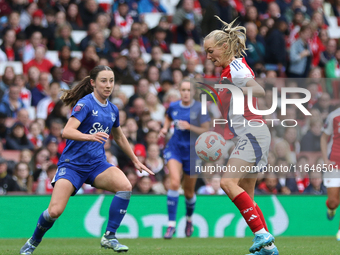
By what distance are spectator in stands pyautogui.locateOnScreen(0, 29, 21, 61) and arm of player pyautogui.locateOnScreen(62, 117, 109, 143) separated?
791 centimetres

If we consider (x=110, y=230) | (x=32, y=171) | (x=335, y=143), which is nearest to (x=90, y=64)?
(x=32, y=171)

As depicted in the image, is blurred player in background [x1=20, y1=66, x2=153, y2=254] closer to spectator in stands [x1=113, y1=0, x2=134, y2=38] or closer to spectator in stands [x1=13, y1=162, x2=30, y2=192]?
spectator in stands [x1=13, y1=162, x2=30, y2=192]

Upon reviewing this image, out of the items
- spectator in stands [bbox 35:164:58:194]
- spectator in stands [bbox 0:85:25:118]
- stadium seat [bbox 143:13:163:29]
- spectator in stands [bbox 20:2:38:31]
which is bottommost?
spectator in stands [bbox 35:164:58:194]

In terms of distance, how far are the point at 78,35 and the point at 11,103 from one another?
3.44 metres

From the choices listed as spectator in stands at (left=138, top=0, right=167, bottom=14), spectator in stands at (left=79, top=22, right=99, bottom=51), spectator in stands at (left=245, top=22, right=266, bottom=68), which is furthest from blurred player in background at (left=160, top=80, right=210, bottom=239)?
spectator in stands at (left=138, top=0, right=167, bottom=14)

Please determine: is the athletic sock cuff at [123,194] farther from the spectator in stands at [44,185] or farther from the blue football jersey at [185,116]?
the spectator in stands at [44,185]

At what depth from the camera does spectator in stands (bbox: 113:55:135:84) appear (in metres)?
13.3

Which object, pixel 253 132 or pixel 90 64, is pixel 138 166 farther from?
pixel 90 64

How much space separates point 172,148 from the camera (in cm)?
946

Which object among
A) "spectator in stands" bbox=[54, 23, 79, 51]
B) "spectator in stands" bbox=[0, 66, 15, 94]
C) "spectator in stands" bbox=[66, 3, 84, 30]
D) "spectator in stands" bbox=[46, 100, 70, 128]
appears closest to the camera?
"spectator in stands" bbox=[46, 100, 70, 128]

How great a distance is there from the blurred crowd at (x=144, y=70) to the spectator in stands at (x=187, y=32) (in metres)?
0.03

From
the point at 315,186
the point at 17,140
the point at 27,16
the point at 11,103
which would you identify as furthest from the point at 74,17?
the point at 315,186

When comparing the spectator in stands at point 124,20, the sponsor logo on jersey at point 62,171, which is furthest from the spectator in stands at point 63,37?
the sponsor logo on jersey at point 62,171

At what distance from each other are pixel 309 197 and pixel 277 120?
330cm
